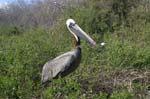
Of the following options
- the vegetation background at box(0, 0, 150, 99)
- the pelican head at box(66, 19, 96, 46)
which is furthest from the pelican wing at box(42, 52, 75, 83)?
the pelican head at box(66, 19, 96, 46)

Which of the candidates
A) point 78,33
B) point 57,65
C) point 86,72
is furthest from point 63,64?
point 78,33

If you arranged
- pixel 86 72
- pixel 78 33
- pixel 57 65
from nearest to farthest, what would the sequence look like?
pixel 57 65
pixel 86 72
pixel 78 33

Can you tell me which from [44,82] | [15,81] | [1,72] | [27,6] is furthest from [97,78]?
[27,6]

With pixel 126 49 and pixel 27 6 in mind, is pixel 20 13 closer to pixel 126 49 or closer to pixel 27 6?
pixel 27 6

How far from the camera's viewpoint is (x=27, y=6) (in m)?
38.0

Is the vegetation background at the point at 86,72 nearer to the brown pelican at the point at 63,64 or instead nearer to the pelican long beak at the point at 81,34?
the brown pelican at the point at 63,64

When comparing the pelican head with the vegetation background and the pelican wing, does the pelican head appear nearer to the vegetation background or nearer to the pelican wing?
the vegetation background

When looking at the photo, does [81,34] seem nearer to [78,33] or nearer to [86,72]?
[78,33]

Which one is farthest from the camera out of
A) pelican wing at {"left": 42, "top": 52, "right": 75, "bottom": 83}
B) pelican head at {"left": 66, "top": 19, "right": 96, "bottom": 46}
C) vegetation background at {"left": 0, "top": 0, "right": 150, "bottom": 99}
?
pelican head at {"left": 66, "top": 19, "right": 96, "bottom": 46}

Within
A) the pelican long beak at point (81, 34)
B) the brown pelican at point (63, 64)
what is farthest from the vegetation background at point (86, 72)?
the pelican long beak at point (81, 34)

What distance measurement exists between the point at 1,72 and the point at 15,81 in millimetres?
1595

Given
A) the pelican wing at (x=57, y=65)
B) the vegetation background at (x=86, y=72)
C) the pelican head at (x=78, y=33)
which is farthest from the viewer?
the pelican head at (x=78, y=33)

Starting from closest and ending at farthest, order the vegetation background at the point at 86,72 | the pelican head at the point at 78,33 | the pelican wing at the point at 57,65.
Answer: the vegetation background at the point at 86,72 → the pelican wing at the point at 57,65 → the pelican head at the point at 78,33

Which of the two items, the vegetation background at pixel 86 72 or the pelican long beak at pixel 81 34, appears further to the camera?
A: the pelican long beak at pixel 81 34
